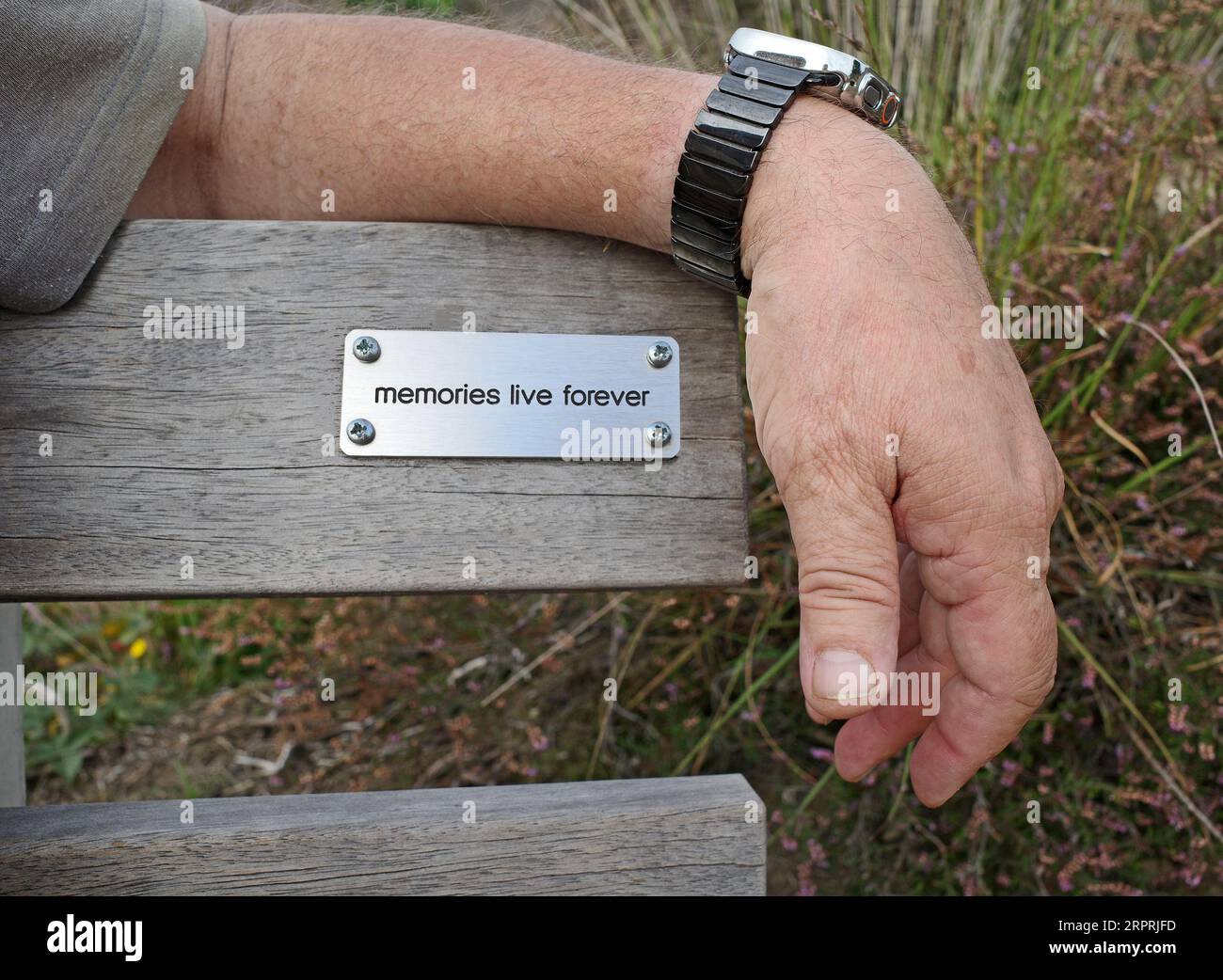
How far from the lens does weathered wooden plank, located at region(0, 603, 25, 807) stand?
1394mm

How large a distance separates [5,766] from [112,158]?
878mm

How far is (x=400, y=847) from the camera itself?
105 cm

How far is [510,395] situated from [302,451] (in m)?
0.24

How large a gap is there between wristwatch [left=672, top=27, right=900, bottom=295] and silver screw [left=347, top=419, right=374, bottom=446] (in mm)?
406

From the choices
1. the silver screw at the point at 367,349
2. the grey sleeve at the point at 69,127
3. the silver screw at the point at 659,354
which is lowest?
the silver screw at the point at 367,349

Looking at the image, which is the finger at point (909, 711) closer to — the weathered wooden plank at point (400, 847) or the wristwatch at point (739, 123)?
the weathered wooden plank at point (400, 847)

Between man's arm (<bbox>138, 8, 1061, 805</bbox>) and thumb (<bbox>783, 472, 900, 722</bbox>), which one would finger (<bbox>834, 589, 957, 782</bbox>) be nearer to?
man's arm (<bbox>138, 8, 1061, 805</bbox>)

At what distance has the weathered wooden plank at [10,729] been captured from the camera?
1394 mm

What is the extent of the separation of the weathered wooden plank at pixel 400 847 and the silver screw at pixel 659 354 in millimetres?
497

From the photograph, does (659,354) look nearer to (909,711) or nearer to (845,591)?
(845,591)

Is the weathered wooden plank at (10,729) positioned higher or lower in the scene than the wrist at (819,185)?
lower

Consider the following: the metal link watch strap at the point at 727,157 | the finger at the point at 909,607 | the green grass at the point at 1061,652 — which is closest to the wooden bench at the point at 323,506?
the metal link watch strap at the point at 727,157

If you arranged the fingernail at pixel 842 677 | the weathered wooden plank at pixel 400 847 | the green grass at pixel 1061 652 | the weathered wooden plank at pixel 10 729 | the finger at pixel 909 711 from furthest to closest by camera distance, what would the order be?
the green grass at pixel 1061 652, the weathered wooden plank at pixel 10 729, the finger at pixel 909 711, the weathered wooden plank at pixel 400 847, the fingernail at pixel 842 677

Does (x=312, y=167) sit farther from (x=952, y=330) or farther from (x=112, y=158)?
(x=952, y=330)
